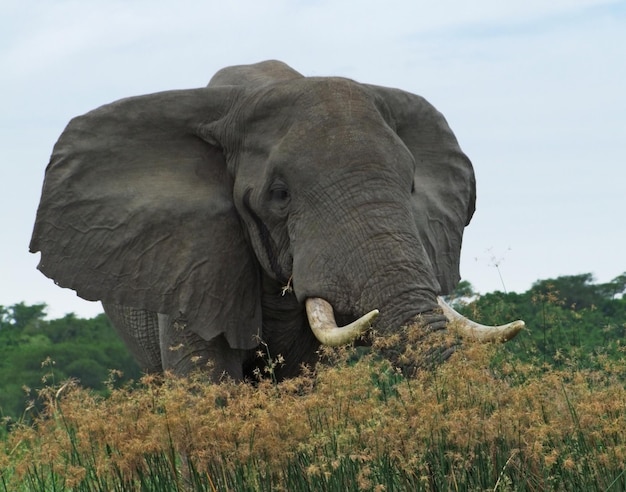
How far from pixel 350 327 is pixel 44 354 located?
21178 mm

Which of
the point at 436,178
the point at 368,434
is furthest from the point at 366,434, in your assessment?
the point at 436,178

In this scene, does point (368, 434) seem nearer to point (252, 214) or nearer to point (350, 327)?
point (350, 327)

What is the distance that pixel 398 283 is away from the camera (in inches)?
286

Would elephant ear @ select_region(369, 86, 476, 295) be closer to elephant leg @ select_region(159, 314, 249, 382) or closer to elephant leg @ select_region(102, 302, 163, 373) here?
elephant leg @ select_region(159, 314, 249, 382)

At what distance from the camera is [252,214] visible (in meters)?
8.06

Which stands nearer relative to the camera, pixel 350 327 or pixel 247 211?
pixel 350 327

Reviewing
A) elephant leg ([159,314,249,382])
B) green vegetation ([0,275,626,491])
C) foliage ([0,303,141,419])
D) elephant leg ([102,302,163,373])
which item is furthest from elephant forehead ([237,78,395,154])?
foliage ([0,303,141,419])

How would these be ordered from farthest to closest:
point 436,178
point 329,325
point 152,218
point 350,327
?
point 436,178 → point 152,218 → point 329,325 → point 350,327

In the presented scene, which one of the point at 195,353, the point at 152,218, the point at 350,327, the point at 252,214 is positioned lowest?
the point at 350,327

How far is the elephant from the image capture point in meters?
7.46

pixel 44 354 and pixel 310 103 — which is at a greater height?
pixel 44 354

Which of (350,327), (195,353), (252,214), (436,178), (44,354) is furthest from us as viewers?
(44,354)

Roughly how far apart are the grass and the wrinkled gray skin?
6.19ft

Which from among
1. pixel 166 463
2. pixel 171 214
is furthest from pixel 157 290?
pixel 166 463
